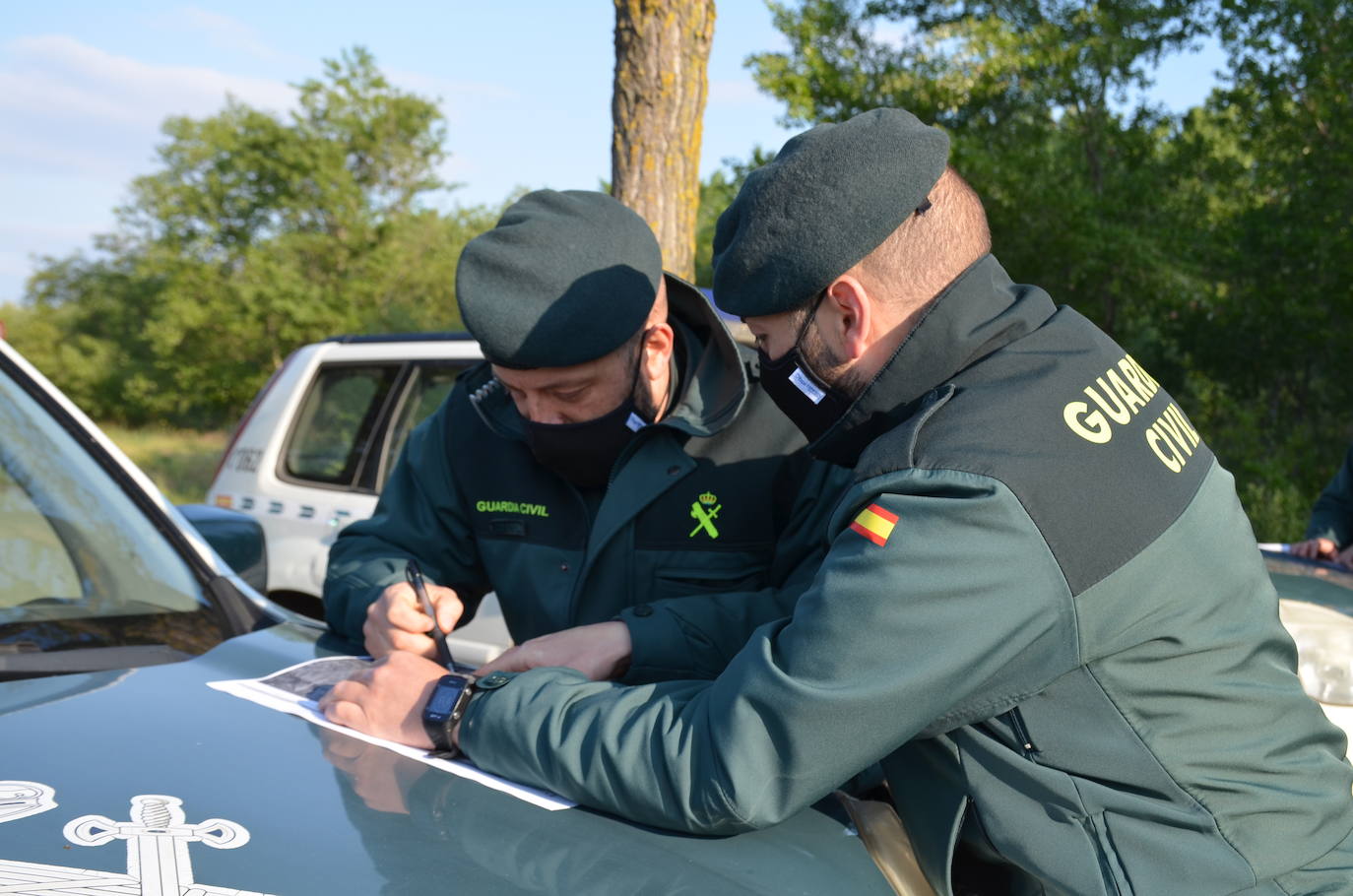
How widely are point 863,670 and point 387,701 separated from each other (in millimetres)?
737

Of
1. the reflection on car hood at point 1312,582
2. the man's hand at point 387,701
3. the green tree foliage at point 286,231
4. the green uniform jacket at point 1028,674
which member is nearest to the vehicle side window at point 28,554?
the man's hand at point 387,701

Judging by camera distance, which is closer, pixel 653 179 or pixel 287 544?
pixel 653 179

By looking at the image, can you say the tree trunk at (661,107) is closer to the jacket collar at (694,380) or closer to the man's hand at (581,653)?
the jacket collar at (694,380)

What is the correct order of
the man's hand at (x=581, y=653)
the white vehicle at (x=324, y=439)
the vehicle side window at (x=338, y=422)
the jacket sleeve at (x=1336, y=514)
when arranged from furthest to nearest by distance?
the vehicle side window at (x=338, y=422), the white vehicle at (x=324, y=439), the jacket sleeve at (x=1336, y=514), the man's hand at (x=581, y=653)

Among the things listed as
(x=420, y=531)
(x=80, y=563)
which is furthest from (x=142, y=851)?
(x=420, y=531)

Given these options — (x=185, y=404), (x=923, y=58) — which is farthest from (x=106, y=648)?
(x=185, y=404)

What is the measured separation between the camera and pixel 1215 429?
1195 cm

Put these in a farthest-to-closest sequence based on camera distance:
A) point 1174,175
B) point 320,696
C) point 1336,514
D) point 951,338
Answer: point 1174,175 → point 1336,514 → point 320,696 → point 951,338

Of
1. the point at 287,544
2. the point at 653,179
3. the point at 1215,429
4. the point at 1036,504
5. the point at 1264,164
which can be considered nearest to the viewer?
the point at 1036,504

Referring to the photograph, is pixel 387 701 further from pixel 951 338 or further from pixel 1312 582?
pixel 1312 582

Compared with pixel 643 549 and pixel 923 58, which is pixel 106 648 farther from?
pixel 923 58

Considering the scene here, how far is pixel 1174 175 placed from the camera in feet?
39.4

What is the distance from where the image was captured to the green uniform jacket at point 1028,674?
1.37 m

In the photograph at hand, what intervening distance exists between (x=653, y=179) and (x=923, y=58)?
881 cm
